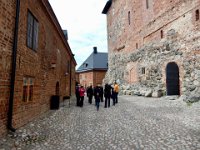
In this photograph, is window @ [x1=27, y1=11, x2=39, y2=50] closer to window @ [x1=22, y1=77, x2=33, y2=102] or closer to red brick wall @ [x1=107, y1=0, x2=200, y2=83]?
window @ [x1=22, y1=77, x2=33, y2=102]

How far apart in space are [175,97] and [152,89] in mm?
3350

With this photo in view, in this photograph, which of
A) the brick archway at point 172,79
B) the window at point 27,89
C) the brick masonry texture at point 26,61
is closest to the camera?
the brick masonry texture at point 26,61

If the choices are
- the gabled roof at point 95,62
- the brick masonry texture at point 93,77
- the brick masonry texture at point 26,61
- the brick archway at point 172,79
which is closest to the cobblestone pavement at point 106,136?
the brick masonry texture at point 26,61

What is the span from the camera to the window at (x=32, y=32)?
274 inches

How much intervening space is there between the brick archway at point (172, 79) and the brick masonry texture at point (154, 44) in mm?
284

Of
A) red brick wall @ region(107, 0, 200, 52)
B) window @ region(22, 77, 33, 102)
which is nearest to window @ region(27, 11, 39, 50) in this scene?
window @ region(22, 77, 33, 102)

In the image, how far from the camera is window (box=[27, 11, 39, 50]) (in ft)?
22.8

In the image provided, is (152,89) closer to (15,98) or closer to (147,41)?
(147,41)

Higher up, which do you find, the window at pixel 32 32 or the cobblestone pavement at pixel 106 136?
the window at pixel 32 32

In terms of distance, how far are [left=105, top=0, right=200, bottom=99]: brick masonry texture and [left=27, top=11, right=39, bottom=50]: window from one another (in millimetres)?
9560

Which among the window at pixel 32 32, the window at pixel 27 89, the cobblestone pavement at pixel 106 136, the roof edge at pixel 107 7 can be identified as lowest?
the cobblestone pavement at pixel 106 136

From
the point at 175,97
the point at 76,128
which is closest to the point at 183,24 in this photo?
the point at 175,97

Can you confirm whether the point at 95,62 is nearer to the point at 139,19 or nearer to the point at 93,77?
the point at 93,77

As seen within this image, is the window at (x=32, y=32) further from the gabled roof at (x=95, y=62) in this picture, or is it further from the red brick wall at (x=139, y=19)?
the gabled roof at (x=95, y=62)
